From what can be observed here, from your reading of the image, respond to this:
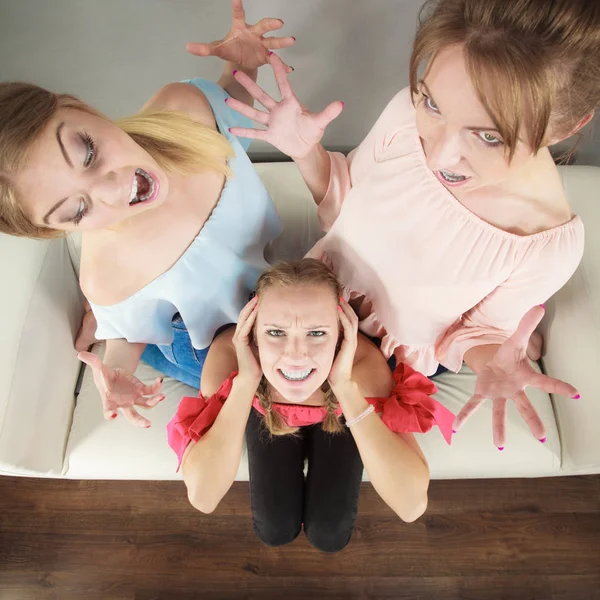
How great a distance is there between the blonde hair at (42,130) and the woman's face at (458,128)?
0.54 meters

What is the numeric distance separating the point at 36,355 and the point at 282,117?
105 centimetres

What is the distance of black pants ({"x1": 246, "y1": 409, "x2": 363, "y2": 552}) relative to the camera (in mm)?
1536

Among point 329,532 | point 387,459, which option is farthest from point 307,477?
point 387,459

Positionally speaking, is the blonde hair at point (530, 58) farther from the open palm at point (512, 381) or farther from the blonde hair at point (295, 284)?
the blonde hair at point (295, 284)

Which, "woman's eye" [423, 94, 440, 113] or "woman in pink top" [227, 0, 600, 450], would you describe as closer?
"woman in pink top" [227, 0, 600, 450]

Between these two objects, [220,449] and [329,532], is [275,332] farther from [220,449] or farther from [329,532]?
[329,532]

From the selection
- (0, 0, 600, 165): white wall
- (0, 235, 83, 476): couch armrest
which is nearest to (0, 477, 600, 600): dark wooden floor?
(0, 235, 83, 476): couch armrest

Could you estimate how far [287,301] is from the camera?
51.6 inches

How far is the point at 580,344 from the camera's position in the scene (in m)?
1.59

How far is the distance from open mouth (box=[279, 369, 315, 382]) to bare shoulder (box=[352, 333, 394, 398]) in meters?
0.23

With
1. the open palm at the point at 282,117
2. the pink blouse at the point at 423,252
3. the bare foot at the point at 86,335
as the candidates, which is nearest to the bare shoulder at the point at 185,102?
the open palm at the point at 282,117

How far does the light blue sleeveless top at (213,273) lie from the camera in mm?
1300

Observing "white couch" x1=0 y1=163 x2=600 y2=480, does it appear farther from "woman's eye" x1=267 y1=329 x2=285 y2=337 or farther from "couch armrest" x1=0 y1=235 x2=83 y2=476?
"woman's eye" x1=267 y1=329 x2=285 y2=337

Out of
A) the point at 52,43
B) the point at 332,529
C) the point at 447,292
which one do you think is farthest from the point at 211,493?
the point at 52,43
